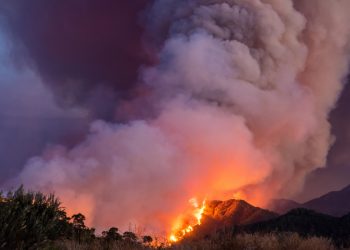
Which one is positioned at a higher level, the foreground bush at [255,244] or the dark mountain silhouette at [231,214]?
the dark mountain silhouette at [231,214]

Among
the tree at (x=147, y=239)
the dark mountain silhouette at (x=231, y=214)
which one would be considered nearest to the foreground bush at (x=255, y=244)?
the tree at (x=147, y=239)

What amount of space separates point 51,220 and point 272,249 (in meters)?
6.94

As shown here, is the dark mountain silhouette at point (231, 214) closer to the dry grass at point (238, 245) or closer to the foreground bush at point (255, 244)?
the foreground bush at point (255, 244)

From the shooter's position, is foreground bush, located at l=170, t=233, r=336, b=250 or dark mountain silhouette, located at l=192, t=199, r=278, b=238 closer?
foreground bush, located at l=170, t=233, r=336, b=250

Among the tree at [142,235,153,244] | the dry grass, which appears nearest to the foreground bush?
the dry grass

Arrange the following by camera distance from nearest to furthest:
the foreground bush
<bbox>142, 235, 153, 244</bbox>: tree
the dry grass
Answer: the dry grass, the foreground bush, <bbox>142, 235, 153, 244</bbox>: tree

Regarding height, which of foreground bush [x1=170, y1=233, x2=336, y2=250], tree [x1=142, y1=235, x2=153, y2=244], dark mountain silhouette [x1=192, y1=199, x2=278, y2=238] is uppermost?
dark mountain silhouette [x1=192, y1=199, x2=278, y2=238]

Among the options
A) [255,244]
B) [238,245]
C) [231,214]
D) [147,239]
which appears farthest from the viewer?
[231,214]

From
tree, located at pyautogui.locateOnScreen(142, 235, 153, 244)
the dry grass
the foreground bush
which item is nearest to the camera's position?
the dry grass

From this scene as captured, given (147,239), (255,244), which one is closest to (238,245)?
(255,244)

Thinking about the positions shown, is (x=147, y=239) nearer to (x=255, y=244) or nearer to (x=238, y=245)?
(x=238, y=245)

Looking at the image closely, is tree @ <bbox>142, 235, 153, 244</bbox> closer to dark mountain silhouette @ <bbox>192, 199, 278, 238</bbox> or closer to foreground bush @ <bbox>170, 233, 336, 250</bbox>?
foreground bush @ <bbox>170, 233, 336, 250</bbox>

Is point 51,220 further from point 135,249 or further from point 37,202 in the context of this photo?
point 135,249

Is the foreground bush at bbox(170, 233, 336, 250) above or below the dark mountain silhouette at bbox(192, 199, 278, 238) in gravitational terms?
below
